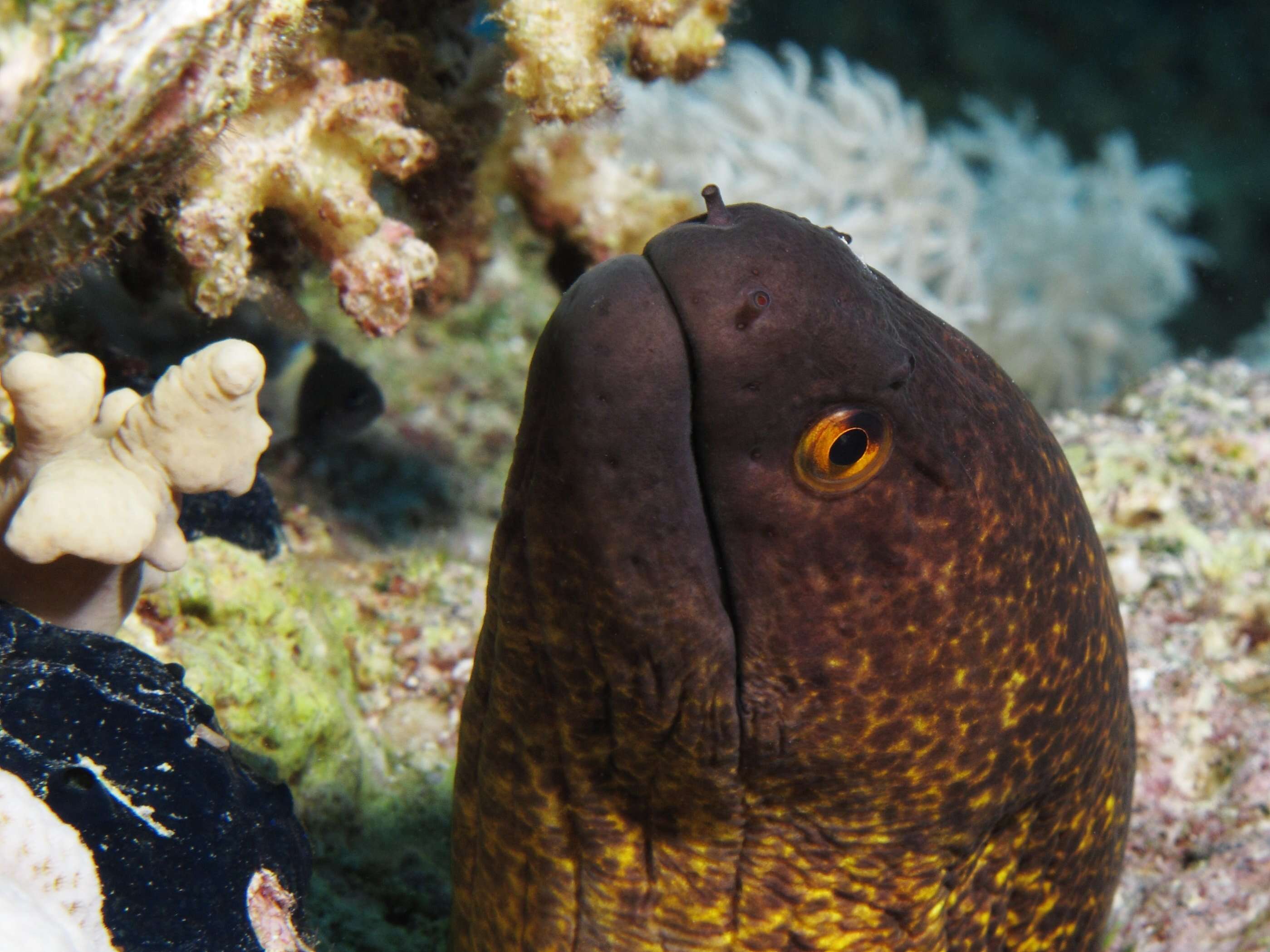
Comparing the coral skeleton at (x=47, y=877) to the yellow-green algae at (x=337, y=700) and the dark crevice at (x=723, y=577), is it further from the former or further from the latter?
the dark crevice at (x=723, y=577)

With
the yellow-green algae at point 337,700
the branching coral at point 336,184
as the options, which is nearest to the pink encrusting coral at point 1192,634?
the yellow-green algae at point 337,700

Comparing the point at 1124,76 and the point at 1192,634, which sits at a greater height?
the point at 1124,76

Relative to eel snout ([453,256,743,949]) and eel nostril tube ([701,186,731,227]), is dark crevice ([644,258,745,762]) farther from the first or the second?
eel nostril tube ([701,186,731,227])

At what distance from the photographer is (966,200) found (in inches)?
255

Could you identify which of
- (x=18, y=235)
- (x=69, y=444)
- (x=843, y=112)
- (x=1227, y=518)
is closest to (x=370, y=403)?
(x=69, y=444)

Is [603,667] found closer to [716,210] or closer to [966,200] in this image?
[716,210]

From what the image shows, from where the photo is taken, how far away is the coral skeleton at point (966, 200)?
555 cm

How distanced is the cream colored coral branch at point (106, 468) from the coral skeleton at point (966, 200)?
128 inches

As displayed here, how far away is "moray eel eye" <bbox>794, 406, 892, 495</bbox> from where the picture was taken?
1407 mm

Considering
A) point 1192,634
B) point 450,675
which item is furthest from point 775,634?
point 1192,634

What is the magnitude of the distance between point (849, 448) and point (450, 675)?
6.55 ft

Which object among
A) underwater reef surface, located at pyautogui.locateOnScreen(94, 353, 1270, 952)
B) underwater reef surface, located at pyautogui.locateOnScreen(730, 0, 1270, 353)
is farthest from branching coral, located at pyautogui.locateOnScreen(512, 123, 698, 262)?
underwater reef surface, located at pyautogui.locateOnScreen(730, 0, 1270, 353)

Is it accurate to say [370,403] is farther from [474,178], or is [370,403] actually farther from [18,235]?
[18,235]

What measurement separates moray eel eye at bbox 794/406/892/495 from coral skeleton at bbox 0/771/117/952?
46.5 inches
